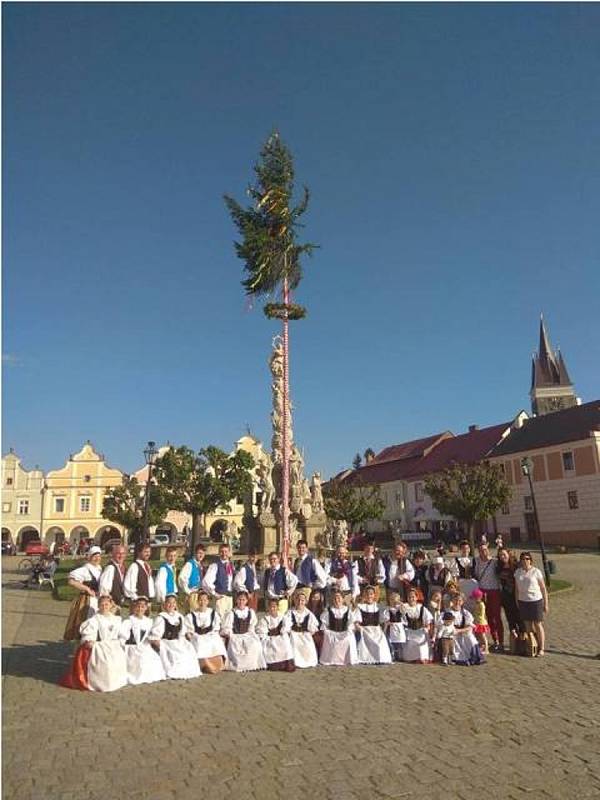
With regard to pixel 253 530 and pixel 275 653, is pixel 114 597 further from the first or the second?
pixel 253 530

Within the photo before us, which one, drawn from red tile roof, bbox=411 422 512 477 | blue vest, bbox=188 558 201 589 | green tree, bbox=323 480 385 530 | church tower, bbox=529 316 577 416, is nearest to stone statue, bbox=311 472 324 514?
green tree, bbox=323 480 385 530

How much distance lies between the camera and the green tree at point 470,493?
33344 mm

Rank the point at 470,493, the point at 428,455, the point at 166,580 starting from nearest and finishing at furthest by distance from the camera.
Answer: the point at 166,580 → the point at 470,493 → the point at 428,455

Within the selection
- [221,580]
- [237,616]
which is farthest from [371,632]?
[221,580]

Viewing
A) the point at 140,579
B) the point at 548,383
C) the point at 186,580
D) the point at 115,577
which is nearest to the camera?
the point at 115,577

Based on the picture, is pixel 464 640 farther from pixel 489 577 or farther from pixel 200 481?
pixel 200 481

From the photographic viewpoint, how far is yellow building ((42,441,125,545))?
58.3 m

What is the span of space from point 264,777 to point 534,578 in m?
6.62

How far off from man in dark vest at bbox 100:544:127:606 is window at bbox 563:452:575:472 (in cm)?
4017

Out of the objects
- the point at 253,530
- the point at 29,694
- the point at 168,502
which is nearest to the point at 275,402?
the point at 253,530

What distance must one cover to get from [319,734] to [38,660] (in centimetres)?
661

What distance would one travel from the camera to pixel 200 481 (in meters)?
36.5

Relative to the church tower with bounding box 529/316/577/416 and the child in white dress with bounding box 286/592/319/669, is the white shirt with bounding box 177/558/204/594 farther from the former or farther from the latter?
the church tower with bounding box 529/316/577/416

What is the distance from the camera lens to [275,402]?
1134 inches
